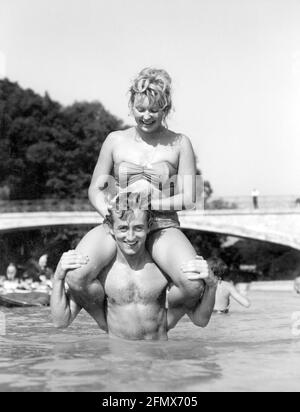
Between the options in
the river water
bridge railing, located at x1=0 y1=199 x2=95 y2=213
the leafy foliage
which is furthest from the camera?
the leafy foliage

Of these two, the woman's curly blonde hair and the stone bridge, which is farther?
the stone bridge

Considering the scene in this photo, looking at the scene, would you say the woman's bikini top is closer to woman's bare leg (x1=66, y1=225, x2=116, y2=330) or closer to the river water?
woman's bare leg (x1=66, y1=225, x2=116, y2=330)

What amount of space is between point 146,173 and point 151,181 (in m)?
0.06

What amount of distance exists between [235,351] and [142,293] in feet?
2.18

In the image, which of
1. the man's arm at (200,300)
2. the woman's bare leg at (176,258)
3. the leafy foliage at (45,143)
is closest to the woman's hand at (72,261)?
the woman's bare leg at (176,258)

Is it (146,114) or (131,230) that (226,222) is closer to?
(146,114)

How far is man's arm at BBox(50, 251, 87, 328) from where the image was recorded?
499cm

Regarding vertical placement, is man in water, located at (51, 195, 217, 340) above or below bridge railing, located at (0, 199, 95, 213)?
above

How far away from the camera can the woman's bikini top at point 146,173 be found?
5.34m

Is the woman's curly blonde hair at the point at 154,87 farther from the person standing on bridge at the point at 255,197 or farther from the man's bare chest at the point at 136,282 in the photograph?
the person standing on bridge at the point at 255,197

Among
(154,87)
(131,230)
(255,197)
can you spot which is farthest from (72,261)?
(255,197)

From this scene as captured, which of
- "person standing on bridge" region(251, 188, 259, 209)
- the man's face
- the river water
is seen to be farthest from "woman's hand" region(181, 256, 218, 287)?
"person standing on bridge" region(251, 188, 259, 209)

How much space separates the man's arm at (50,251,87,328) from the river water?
7.0 inches
